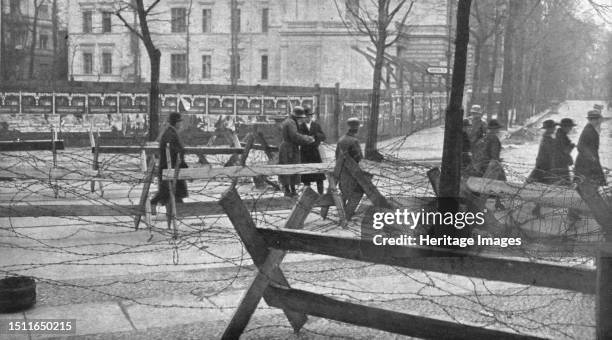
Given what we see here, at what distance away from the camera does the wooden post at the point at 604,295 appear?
4070mm

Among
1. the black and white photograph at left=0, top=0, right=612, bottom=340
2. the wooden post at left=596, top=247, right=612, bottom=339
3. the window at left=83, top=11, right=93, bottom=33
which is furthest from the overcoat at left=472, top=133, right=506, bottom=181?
the window at left=83, top=11, right=93, bottom=33

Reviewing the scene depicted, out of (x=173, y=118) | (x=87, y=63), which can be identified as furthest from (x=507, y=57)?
(x=87, y=63)

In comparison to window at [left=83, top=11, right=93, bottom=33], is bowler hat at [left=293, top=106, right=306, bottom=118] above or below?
below

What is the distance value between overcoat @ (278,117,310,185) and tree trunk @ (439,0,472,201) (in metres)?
8.44

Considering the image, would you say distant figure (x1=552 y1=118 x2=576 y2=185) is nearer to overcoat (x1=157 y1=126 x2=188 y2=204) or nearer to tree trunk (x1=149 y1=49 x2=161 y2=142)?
overcoat (x1=157 y1=126 x2=188 y2=204)

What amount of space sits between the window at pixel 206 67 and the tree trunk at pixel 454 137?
5496 centimetres

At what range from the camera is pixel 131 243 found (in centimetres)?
970

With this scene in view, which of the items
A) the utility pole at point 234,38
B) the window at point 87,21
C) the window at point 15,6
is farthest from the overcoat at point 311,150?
the window at point 15,6

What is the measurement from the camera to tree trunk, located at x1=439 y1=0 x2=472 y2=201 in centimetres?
523

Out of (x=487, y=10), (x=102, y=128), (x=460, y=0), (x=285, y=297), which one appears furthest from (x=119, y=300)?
(x=487, y=10)

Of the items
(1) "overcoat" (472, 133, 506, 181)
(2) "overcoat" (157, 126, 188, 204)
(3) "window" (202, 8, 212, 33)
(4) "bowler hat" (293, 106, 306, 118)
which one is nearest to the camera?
(2) "overcoat" (157, 126, 188, 204)

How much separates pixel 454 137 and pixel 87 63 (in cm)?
5997

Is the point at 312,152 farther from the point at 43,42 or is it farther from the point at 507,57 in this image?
the point at 43,42

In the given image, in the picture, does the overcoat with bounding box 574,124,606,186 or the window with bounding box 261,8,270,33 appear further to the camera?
the window with bounding box 261,8,270,33
